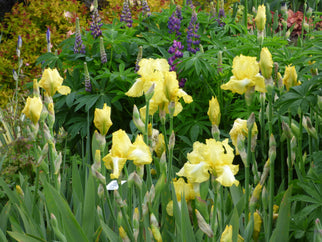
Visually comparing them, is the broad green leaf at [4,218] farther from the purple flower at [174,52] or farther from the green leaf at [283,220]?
the purple flower at [174,52]

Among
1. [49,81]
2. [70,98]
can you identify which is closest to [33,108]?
[49,81]

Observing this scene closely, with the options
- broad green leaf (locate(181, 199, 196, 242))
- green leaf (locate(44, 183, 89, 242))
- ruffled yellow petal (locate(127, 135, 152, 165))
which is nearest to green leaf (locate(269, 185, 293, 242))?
broad green leaf (locate(181, 199, 196, 242))

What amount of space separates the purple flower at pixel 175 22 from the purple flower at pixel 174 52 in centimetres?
13

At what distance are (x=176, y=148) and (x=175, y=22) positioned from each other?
87 cm

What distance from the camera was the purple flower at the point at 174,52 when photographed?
8.50 feet

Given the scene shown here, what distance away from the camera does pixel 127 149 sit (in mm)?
1108

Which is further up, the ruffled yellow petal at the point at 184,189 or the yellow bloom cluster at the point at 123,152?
the yellow bloom cluster at the point at 123,152

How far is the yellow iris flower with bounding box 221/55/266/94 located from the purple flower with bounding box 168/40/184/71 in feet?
4.23

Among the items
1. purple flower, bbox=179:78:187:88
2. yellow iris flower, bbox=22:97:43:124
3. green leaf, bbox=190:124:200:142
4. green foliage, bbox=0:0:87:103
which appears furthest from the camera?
green foliage, bbox=0:0:87:103

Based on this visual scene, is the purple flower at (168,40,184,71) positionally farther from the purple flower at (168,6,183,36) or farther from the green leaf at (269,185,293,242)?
the green leaf at (269,185,293,242)

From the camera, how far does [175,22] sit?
274cm

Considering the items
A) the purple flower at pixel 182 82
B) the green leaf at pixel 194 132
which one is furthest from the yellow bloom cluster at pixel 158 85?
the purple flower at pixel 182 82

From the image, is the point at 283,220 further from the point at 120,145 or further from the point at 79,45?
the point at 79,45

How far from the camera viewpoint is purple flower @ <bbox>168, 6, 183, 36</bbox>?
2.74 m
